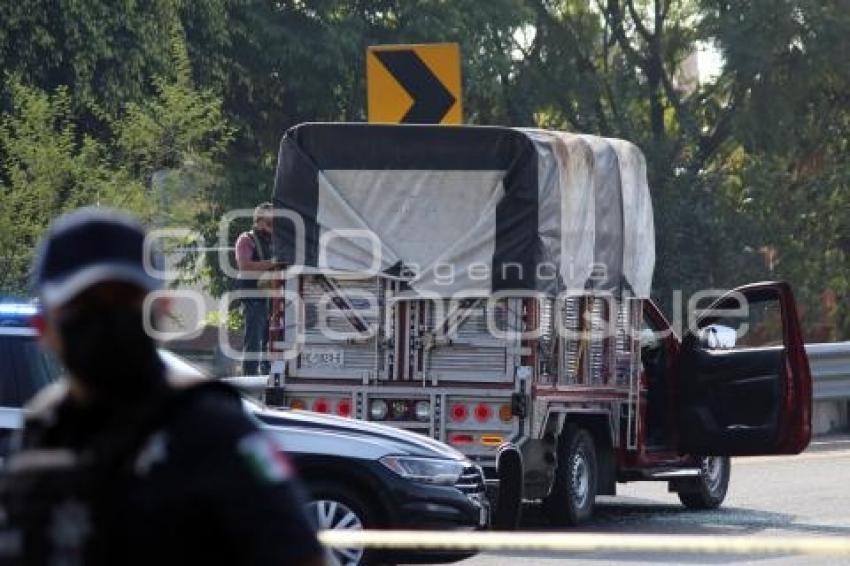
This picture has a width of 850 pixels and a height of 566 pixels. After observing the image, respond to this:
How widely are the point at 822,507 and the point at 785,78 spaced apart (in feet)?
74.7

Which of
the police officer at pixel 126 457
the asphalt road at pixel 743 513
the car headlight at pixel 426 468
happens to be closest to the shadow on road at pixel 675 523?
the asphalt road at pixel 743 513

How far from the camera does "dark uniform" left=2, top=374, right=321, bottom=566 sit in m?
3.28

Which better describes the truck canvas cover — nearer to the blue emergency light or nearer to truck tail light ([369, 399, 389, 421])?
truck tail light ([369, 399, 389, 421])

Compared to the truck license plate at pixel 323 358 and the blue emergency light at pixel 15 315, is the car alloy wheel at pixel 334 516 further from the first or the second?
the truck license plate at pixel 323 358

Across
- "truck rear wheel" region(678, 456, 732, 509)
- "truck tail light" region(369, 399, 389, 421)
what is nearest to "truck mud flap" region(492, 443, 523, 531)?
"truck tail light" region(369, 399, 389, 421)

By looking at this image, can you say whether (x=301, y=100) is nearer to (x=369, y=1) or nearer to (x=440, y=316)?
(x=369, y=1)

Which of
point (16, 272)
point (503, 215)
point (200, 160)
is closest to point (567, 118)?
point (200, 160)

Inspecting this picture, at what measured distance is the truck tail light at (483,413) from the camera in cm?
1441

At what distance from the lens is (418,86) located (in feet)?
45.6

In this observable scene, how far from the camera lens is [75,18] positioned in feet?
82.7

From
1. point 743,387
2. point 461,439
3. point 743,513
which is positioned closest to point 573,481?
point 461,439

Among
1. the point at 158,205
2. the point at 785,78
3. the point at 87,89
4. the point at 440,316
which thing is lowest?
the point at 440,316

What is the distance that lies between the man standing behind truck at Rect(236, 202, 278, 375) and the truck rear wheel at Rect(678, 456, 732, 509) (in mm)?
3597

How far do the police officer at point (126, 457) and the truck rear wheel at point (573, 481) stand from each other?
37.5 feet
